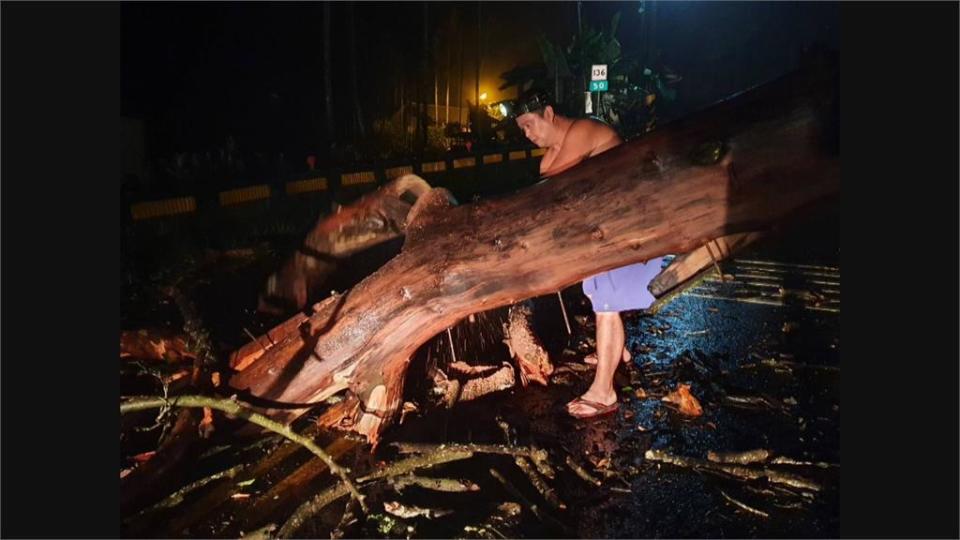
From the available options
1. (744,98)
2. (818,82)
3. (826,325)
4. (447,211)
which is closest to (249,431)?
(447,211)

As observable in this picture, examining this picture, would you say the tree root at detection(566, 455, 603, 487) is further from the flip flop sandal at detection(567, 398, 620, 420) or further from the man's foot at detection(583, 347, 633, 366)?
the man's foot at detection(583, 347, 633, 366)

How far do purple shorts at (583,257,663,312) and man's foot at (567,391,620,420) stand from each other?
60 centimetres

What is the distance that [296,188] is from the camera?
720 centimetres

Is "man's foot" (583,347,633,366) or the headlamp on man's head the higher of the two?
the headlamp on man's head

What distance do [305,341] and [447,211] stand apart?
46.5 inches

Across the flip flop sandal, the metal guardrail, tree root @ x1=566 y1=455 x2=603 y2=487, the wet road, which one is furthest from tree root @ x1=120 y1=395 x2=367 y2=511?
the metal guardrail

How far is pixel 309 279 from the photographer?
4227 mm

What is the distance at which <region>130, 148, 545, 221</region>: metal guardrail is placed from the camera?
486 cm

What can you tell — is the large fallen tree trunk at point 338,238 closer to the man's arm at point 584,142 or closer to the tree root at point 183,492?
the man's arm at point 584,142

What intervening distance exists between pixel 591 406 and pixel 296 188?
532cm

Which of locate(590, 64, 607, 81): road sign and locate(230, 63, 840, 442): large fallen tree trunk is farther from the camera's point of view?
locate(590, 64, 607, 81): road sign

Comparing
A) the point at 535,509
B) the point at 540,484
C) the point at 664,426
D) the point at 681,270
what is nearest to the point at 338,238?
the point at 540,484

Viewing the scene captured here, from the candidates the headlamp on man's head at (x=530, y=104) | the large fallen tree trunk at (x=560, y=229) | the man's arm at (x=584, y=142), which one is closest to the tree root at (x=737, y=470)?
the large fallen tree trunk at (x=560, y=229)

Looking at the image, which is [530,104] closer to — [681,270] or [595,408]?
[681,270]
